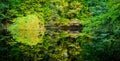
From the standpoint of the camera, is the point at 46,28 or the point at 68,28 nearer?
the point at 46,28

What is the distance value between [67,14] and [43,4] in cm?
88

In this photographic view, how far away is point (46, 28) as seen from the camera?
29.3 feet

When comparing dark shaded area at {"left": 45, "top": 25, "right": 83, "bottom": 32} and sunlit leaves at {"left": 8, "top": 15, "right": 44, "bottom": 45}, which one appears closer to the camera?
sunlit leaves at {"left": 8, "top": 15, "right": 44, "bottom": 45}

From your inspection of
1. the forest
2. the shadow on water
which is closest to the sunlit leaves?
the forest

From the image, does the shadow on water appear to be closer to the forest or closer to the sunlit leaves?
the forest

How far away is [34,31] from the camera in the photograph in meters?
7.57

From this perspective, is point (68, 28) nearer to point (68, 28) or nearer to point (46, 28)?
point (68, 28)

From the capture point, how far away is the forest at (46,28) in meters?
7.64

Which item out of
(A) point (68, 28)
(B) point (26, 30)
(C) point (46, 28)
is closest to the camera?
(B) point (26, 30)

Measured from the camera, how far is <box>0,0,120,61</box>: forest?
301 inches

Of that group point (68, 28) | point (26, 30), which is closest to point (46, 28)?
point (68, 28)

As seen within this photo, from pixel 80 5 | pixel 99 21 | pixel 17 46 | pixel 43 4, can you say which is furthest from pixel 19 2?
pixel 99 21

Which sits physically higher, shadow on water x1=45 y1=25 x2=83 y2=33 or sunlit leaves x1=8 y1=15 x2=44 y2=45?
sunlit leaves x1=8 y1=15 x2=44 y2=45

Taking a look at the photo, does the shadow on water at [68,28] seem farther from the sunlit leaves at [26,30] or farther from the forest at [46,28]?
the sunlit leaves at [26,30]
